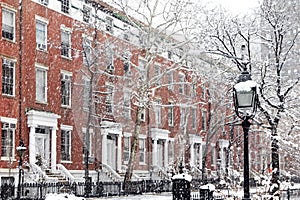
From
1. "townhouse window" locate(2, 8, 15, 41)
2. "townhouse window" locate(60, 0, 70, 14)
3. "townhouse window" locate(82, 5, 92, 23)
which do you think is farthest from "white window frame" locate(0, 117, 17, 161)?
"townhouse window" locate(82, 5, 92, 23)

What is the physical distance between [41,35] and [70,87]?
4065 mm

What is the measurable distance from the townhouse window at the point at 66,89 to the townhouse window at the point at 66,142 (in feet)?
5.11

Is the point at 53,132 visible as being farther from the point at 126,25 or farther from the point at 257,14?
the point at 257,14

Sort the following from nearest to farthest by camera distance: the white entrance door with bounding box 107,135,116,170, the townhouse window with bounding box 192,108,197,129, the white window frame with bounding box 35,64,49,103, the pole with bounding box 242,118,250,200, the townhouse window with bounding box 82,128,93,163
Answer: the pole with bounding box 242,118,250,200
the white window frame with bounding box 35,64,49,103
the townhouse window with bounding box 82,128,93,163
the white entrance door with bounding box 107,135,116,170
the townhouse window with bounding box 192,108,197,129

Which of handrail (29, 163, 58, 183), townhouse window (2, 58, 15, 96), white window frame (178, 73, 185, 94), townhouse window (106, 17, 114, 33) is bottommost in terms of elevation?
handrail (29, 163, 58, 183)

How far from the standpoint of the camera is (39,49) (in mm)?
34812

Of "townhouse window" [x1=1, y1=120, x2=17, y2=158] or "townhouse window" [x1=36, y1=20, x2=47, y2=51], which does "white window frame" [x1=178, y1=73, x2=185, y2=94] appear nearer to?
"townhouse window" [x1=36, y1=20, x2=47, y2=51]

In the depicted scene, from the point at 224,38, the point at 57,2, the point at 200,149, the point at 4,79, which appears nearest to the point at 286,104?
the point at 224,38

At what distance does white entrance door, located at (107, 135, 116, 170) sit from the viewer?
41.9 m

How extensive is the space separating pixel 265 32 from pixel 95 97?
14.7 m

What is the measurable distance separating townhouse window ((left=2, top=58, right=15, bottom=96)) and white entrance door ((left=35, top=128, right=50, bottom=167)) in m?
3.20

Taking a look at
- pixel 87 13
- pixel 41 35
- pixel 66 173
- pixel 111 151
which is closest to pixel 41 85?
pixel 41 35

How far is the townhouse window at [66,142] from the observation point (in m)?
36.9

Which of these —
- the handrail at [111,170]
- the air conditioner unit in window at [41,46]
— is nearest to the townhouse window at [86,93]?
the air conditioner unit in window at [41,46]
